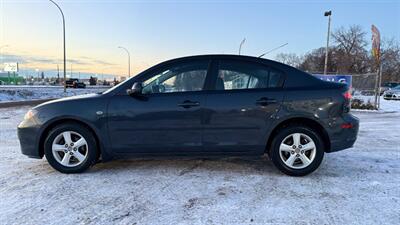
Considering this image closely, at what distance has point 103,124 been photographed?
4.41 metres

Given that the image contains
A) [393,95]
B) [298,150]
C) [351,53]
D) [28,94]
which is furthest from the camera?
[351,53]

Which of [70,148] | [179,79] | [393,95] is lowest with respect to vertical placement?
[70,148]

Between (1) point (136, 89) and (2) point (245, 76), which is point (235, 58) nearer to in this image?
(2) point (245, 76)

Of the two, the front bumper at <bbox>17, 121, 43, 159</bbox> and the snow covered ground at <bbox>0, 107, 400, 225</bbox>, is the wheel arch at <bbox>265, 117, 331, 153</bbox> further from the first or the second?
the front bumper at <bbox>17, 121, 43, 159</bbox>

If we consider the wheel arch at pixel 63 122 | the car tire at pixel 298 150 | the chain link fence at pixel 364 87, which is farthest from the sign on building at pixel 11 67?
the car tire at pixel 298 150

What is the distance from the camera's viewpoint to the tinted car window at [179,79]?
446cm

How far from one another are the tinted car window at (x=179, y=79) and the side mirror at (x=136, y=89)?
87mm

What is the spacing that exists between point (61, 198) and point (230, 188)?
192 centimetres

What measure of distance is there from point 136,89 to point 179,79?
0.59 m

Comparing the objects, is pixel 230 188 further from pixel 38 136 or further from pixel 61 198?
pixel 38 136

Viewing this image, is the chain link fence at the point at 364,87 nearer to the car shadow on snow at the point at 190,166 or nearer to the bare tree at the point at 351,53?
the car shadow on snow at the point at 190,166

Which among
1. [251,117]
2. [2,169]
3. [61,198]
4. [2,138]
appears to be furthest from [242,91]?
[2,138]

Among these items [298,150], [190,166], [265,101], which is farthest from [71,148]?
[298,150]

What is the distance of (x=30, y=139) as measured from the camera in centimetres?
450
